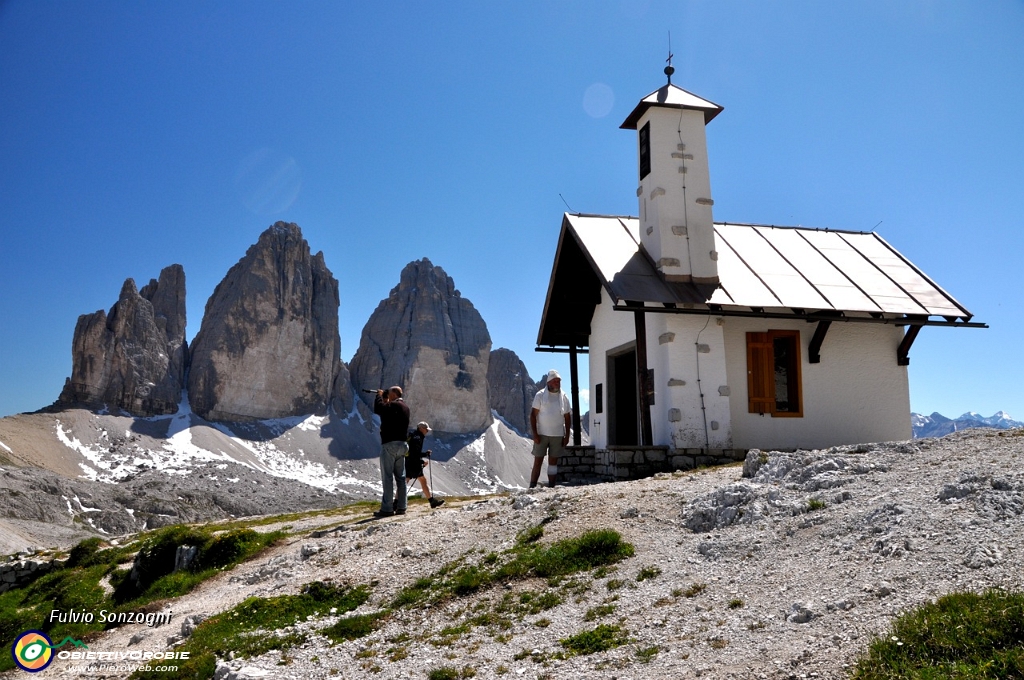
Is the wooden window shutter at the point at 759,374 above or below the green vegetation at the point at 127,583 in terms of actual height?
above

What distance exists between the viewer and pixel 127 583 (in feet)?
40.9

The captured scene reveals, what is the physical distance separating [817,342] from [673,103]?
20.6ft

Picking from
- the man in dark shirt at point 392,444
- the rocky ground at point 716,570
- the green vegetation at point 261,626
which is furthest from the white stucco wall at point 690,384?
the green vegetation at point 261,626

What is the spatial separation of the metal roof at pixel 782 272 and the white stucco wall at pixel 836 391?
0.74 m

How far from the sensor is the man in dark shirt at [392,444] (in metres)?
12.0

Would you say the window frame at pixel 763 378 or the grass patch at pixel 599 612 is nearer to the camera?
the grass patch at pixel 599 612

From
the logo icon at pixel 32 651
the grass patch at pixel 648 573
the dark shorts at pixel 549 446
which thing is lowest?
the logo icon at pixel 32 651

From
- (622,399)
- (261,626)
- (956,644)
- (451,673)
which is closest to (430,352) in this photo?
(622,399)

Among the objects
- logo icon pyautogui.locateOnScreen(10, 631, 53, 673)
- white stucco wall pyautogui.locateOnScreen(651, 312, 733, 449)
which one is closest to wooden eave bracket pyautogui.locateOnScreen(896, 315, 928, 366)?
white stucco wall pyautogui.locateOnScreen(651, 312, 733, 449)

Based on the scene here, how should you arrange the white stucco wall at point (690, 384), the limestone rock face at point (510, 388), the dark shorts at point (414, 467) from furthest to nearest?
the limestone rock face at point (510, 388)
the white stucco wall at point (690, 384)
the dark shorts at point (414, 467)

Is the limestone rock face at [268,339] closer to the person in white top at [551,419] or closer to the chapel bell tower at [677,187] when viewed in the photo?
the chapel bell tower at [677,187]

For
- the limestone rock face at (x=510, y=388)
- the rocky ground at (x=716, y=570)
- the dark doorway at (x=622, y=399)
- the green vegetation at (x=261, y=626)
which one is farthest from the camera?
the limestone rock face at (x=510, y=388)

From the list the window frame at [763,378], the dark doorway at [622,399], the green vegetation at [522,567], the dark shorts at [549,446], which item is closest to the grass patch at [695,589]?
the green vegetation at [522,567]

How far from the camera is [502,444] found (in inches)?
5394
